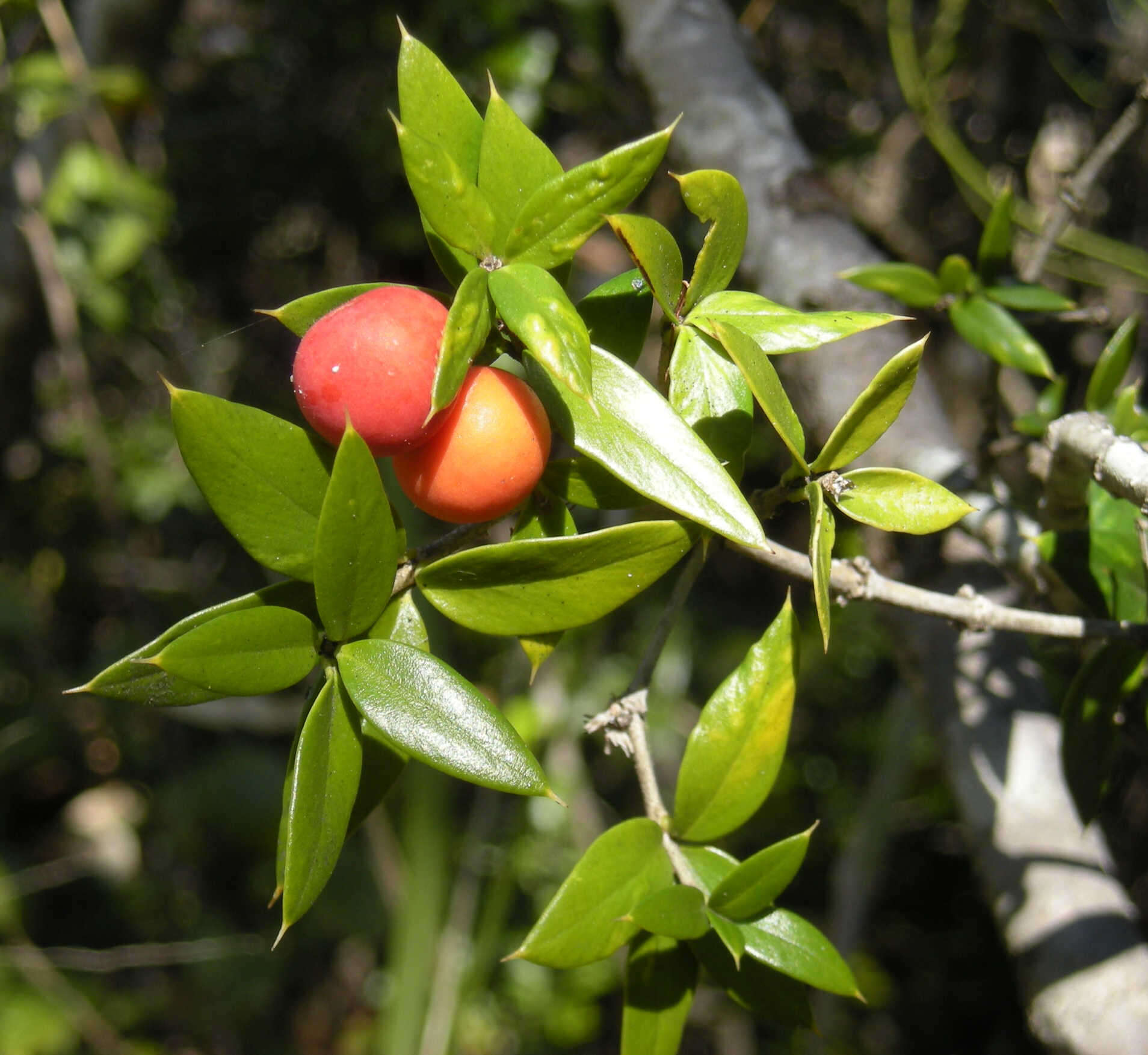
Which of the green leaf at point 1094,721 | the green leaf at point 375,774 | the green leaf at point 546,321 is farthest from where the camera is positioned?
the green leaf at point 1094,721

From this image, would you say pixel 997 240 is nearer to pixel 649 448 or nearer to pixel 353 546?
pixel 649 448

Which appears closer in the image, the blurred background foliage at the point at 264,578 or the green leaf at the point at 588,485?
the green leaf at the point at 588,485

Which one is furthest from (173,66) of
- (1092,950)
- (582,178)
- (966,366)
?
(1092,950)

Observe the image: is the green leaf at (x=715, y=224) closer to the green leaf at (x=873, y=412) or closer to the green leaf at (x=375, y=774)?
the green leaf at (x=873, y=412)

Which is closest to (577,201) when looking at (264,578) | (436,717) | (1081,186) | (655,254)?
(655,254)

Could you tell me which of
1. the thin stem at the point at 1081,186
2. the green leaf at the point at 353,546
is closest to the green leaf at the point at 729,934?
the green leaf at the point at 353,546

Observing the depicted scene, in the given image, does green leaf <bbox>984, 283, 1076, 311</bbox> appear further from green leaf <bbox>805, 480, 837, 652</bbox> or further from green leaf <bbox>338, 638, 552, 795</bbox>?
green leaf <bbox>338, 638, 552, 795</bbox>

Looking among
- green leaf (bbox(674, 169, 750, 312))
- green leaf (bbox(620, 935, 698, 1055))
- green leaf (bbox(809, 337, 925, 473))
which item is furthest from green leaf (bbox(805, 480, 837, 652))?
green leaf (bbox(620, 935, 698, 1055))
